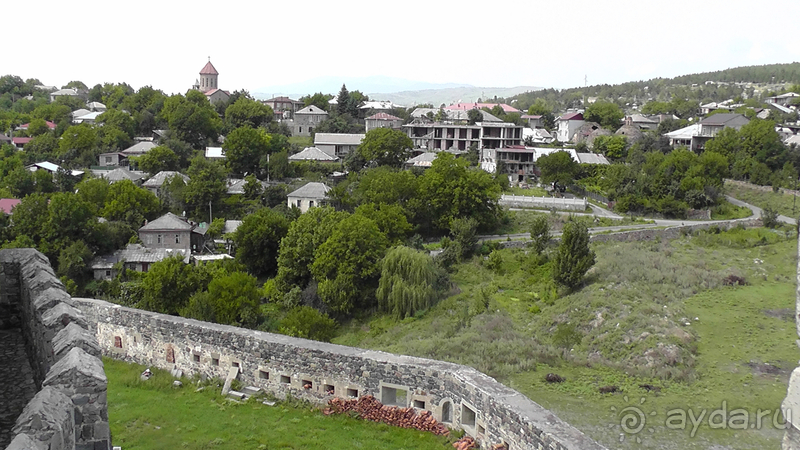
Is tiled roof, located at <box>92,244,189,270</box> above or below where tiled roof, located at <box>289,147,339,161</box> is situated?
below

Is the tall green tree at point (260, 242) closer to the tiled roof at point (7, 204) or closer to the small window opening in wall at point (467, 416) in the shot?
the tiled roof at point (7, 204)

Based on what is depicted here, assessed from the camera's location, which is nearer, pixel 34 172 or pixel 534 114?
pixel 34 172

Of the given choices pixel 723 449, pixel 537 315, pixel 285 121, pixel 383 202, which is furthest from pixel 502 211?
pixel 285 121

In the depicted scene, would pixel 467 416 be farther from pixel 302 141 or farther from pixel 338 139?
pixel 302 141

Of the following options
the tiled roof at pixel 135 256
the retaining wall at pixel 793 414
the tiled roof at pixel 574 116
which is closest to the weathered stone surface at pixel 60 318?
the retaining wall at pixel 793 414

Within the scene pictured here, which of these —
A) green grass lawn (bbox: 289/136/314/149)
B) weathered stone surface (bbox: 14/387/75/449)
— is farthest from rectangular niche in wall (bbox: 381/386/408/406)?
green grass lawn (bbox: 289/136/314/149)

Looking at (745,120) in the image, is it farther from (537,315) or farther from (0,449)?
(0,449)

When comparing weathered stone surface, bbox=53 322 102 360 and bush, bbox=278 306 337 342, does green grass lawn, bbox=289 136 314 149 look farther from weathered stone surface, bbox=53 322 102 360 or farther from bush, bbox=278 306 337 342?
weathered stone surface, bbox=53 322 102 360

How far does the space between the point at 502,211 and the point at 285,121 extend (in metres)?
44.4

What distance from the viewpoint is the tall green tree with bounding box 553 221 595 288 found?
23750 mm

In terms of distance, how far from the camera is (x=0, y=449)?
5.17 metres

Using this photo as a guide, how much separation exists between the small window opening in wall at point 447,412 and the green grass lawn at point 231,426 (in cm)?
29

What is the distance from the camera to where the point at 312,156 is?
5444 centimetres

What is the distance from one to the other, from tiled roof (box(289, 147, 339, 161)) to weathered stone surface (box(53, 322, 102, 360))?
48325 mm
